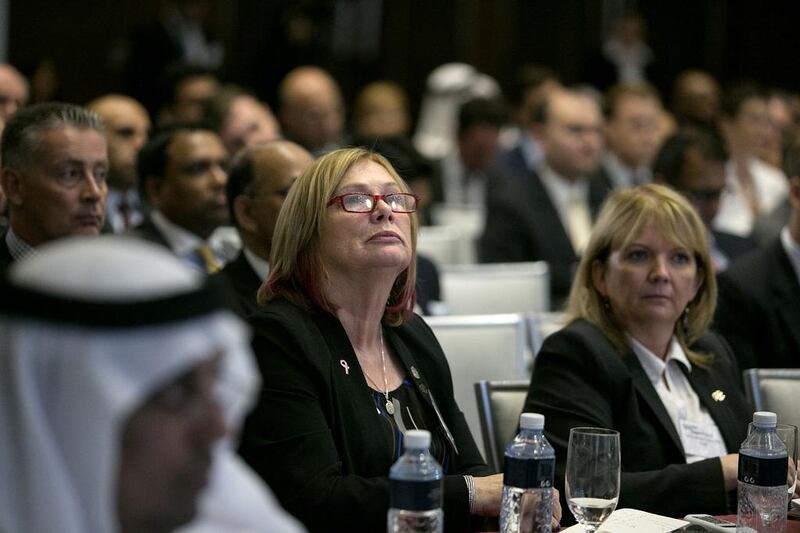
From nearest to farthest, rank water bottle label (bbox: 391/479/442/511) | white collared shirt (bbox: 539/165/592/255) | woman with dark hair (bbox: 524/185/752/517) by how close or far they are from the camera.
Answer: water bottle label (bbox: 391/479/442/511) < woman with dark hair (bbox: 524/185/752/517) < white collared shirt (bbox: 539/165/592/255)

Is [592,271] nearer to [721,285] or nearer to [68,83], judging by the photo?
[721,285]

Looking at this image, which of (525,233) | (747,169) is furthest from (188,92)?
(747,169)

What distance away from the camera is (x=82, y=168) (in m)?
3.72

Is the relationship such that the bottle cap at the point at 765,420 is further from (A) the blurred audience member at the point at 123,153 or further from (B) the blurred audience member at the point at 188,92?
(B) the blurred audience member at the point at 188,92

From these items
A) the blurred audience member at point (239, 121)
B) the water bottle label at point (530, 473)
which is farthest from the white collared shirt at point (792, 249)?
the blurred audience member at point (239, 121)

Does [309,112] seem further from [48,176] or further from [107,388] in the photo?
[107,388]

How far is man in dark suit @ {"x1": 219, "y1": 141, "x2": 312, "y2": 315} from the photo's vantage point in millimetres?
4094

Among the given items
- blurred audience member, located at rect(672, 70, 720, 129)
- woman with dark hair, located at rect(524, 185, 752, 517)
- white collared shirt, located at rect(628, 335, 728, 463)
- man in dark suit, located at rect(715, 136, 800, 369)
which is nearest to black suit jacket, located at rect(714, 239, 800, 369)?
man in dark suit, located at rect(715, 136, 800, 369)

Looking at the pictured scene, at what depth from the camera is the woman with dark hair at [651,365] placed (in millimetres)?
2918

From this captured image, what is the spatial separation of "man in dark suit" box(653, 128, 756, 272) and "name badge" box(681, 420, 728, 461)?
2.53 metres

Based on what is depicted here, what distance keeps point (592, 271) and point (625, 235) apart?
150 mm

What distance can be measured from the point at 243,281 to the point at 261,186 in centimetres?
52

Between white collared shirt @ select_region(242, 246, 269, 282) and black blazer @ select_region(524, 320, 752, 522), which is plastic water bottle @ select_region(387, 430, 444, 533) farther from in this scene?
white collared shirt @ select_region(242, 246, 269, 282)

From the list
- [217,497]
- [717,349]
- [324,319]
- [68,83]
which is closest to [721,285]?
[717,349]
